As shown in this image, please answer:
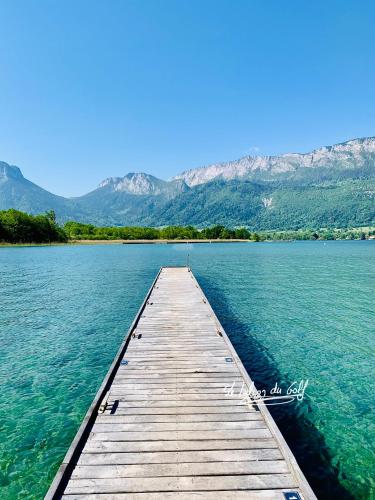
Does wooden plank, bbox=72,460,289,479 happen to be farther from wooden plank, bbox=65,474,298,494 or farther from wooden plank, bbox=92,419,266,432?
wooden plank, bbox=92,419,266,432

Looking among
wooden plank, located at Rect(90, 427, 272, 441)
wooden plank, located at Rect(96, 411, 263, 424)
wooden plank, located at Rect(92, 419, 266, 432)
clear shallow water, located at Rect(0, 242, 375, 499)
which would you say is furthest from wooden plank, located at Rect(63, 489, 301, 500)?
clear shallow water, located at Rect(0, 242, 375, 499)

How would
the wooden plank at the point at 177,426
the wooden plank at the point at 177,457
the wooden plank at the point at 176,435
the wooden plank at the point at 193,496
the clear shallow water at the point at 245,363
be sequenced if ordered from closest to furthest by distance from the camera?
the wooden plank at the point at 193,496 < the wooden plank at the point at 177,457 < the wooden plank at the point at 176,435 < the wooden plank at the point at 177,426 < the clear shallow water at the point at 245,363

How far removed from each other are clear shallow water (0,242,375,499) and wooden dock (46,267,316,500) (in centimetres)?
231

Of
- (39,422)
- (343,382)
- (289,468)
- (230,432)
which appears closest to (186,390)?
(230,432)

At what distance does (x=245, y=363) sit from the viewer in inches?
579

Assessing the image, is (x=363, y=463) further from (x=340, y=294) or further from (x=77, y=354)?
(x=340, y=294)

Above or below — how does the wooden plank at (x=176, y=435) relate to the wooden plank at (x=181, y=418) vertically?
above

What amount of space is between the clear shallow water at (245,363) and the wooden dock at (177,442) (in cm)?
231

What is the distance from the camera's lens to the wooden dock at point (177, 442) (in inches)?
215

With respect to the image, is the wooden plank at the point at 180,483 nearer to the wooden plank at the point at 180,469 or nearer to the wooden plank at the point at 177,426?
the wooden plank at the point at 180,469

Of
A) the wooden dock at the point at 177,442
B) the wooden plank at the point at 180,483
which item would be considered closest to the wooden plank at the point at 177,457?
the wooden dock at the point at 177,442

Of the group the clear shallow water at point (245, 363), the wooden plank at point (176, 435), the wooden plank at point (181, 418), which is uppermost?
the wooden plank at point (176, 435)

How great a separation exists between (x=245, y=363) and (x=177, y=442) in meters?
8.67

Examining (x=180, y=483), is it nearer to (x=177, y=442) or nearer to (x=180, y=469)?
(x=180, y=469)
